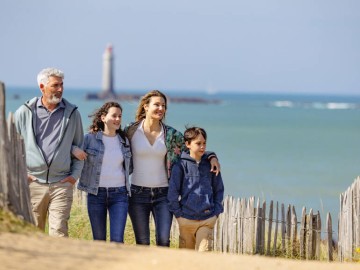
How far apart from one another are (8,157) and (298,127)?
236 ft

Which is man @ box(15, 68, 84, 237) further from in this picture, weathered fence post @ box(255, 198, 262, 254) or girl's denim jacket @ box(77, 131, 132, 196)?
weathered fence post @ box(255, 198, 262, 254)

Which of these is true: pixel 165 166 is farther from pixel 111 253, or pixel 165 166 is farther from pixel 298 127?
pixel 298 127

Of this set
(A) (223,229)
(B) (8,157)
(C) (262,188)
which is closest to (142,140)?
(B) (8,157)

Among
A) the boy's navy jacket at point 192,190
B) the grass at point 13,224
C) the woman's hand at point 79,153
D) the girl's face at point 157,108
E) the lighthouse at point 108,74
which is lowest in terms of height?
the grass at point 13,224

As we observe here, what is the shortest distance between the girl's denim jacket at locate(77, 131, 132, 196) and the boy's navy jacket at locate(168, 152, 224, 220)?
0.43 metres

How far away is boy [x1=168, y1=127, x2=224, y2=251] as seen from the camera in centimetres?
1002

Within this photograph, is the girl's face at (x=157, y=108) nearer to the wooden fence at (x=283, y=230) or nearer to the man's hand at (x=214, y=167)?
the man's hand at (x=214, y=167)

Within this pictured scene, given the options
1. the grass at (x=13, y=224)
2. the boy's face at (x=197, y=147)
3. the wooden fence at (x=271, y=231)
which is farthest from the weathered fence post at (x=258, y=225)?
the grass at (x=13, y=224)

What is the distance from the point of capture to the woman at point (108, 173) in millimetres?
10031

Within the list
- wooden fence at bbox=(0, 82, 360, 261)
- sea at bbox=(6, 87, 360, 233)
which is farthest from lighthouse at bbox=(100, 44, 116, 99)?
wooden fence at bbox=(0, 82, 360, 261)

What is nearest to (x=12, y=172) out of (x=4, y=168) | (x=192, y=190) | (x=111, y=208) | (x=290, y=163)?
(x=4, y=168)

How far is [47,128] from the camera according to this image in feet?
32.9

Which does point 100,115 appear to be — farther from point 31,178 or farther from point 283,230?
point 283,230

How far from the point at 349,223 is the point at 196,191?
268 cm
